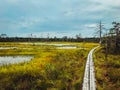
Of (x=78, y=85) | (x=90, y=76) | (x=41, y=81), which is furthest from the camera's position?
(x=90, y=76)

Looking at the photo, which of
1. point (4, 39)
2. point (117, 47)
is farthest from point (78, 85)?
point (4, 39)

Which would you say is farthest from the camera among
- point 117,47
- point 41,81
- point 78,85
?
point 117,47

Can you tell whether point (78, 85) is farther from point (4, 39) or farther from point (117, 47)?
point (4, 39)

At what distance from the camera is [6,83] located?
19.5 m

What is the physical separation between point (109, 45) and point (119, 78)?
3916 cm

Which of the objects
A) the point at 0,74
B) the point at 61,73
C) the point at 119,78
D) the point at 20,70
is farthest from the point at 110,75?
the point at 0,74

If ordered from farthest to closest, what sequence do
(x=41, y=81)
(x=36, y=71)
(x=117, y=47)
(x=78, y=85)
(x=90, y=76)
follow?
1. (x=117, y=47)
2. (x=36, y=71)
3. (x=90, y=76)
4. (x=41, y=81)
5. (x=78, y=85)

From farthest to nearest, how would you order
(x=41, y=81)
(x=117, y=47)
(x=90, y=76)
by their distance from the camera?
(x=117, y=47) → (x=90, y=76) → (x=41, y=81)

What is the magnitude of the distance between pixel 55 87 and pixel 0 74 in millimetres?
5749

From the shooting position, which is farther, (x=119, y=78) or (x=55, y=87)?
(x=119, y=78)

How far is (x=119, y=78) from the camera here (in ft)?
66.4

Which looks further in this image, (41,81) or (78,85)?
(41,81)

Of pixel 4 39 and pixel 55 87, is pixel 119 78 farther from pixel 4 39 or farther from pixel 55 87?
pixel 4 39

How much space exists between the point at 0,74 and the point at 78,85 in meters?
7.05
